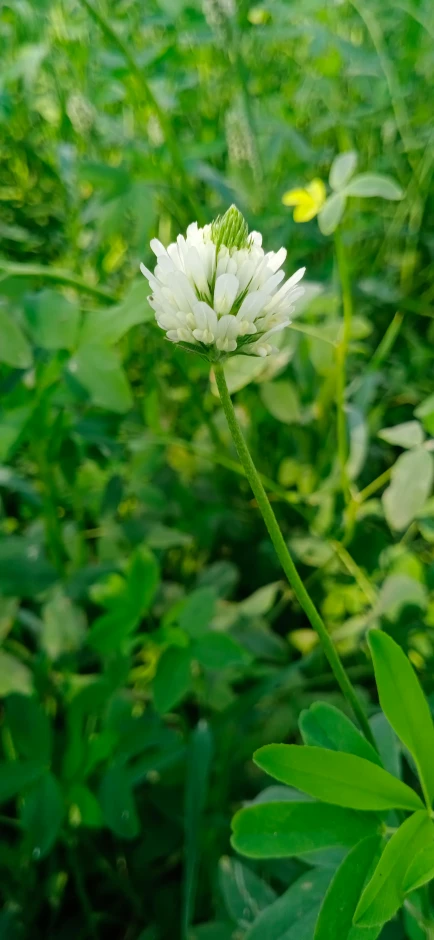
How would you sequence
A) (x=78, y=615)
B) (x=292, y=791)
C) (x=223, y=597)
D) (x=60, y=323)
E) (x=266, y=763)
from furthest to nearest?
(x=223, y=597) → (x=78, y=615) → (x=60, y=323) → (x=292, y=791) → (x=266, y=763)

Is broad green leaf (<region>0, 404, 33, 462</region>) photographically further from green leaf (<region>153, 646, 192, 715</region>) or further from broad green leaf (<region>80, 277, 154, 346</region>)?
green leaf (<region>153, 646, 192, 715</region>)

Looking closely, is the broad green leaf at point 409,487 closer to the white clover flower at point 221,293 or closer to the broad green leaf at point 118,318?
the broad green leaf at point 118,318

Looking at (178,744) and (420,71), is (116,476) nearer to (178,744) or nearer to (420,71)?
(178,744)

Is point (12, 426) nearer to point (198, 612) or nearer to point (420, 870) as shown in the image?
point (198, 612)

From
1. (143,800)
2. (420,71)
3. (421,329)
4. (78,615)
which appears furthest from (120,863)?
(420,71)

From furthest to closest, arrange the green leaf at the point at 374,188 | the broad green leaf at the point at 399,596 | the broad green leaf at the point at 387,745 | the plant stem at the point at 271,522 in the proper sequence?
the broad green leaf at the point at 399,596 < the green leaf at the point at 374,188 < the broad green leaf at the point at 387,745 < the plant stem at the point at 271,522

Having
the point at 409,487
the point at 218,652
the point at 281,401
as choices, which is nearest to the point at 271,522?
the point at 218,652

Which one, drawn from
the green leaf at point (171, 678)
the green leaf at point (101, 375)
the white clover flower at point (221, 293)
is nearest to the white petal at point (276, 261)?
the white clover flower at point (221, 293)
